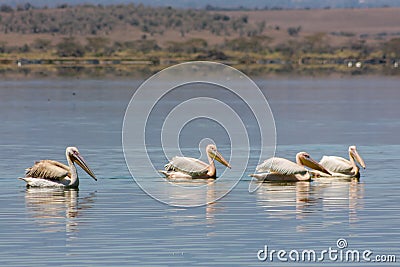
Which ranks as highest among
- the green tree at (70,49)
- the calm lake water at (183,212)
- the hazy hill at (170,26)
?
the hazy hill at (170,26)

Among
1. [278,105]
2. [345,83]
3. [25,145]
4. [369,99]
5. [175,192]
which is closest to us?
[175,192]

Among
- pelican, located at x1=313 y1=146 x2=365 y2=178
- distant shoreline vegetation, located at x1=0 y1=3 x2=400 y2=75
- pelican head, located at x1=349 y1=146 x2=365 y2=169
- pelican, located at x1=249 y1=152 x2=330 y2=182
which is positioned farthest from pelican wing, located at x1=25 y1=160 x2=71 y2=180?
distant shoreline vegetation, located at x1=0 y1=3 x2=400 y2=75

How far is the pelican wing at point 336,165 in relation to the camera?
56.8 ft

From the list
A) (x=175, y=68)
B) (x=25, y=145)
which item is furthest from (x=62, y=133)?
(x=175, y=68)

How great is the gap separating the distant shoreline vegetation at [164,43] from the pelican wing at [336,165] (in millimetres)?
52460

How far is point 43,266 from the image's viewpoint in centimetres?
1077

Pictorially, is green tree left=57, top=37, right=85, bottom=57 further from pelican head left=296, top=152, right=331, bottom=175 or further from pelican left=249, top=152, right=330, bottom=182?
pelican left=249, top=152, right=330, bottom=182

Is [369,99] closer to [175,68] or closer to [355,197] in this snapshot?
[355,197]

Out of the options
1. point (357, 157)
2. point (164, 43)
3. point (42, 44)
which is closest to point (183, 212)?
point (357, 157)

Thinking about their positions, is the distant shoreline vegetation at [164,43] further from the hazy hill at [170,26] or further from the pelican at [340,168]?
the pelican at [340,168]

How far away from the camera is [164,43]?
10481cm

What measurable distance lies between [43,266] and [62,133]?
14.2 meters

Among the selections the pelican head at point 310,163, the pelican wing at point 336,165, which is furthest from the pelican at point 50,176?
the pelican wing at point 336,165

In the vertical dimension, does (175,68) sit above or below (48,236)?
above
